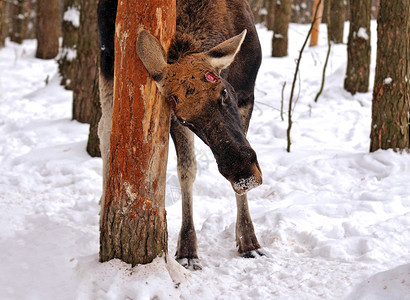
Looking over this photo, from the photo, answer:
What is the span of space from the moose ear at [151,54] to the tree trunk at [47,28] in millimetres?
12521

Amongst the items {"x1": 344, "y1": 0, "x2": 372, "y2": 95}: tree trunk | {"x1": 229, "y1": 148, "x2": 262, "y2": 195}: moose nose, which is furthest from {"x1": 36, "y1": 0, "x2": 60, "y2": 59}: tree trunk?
{"x1": 229, "y1": 148, "x2": 262, "y2": 195}: moose nose

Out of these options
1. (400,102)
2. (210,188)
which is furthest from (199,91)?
(400,102)

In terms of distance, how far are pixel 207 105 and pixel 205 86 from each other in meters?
0.13

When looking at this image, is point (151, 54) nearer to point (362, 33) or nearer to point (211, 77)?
point (211, 77)

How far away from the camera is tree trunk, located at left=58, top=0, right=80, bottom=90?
10625 mm

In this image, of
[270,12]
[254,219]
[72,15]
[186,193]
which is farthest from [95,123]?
[270,12]

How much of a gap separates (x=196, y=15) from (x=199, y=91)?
107 centimetres

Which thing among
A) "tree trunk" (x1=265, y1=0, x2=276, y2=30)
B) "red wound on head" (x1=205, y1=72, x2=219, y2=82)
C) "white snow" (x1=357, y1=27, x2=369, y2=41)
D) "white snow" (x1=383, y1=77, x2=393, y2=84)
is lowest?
"white snow" (x1=383, y1=77, x2=393, y2=84)

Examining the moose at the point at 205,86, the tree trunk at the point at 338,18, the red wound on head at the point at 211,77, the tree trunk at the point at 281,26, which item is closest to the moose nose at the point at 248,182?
the moose at the point at 205,86

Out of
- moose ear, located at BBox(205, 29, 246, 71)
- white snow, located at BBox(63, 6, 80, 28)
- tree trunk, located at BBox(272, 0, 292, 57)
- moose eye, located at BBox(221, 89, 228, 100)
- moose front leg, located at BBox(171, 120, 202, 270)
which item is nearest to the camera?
moose eye, located at BBox(221, 89, 228, 100)

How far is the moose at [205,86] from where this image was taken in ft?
8.93

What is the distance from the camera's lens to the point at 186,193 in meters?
4.01

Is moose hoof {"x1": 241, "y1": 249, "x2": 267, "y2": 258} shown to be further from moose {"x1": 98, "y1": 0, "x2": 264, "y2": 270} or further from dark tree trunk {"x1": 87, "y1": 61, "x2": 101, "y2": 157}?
dark tree trunk {"x1": 87, "y1": 61, "x2": 101, "y2": 157}

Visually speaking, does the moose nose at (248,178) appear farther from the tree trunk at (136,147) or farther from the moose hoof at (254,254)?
the moose hoof at (254,254)
